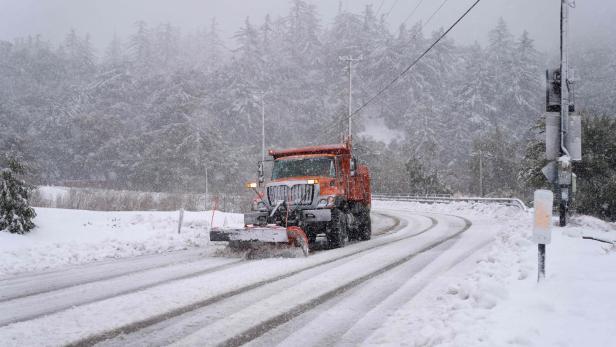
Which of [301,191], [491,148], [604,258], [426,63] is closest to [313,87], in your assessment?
[426,63]

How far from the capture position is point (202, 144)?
183 feet

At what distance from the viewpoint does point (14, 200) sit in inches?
470

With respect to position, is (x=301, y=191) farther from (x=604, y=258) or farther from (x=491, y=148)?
Answer: (x=491, y=148)

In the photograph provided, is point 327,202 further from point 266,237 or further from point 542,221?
point 542,221

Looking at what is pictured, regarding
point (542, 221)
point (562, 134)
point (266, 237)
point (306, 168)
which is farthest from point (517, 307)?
point (562, 134)

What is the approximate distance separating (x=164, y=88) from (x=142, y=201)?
44809mm

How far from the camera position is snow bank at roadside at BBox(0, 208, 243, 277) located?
9.87m

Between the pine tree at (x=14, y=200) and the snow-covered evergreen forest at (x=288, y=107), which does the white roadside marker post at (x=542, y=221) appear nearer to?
the pine tree at (x=14, y=200)

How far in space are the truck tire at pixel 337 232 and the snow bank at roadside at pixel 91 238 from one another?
3905 millimetres

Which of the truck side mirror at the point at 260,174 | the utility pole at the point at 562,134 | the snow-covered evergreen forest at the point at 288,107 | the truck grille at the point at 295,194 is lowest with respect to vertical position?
the truck grille at the point at 295,194

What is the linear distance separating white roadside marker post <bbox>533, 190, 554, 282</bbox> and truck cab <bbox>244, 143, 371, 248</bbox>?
5.81 meters

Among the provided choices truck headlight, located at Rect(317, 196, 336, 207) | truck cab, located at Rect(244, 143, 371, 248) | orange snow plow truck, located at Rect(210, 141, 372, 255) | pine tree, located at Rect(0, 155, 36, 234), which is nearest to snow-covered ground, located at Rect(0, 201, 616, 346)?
orange snow plow truck, located at Rect(210, 141, 372, 255)

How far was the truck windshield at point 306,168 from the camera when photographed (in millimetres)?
12422

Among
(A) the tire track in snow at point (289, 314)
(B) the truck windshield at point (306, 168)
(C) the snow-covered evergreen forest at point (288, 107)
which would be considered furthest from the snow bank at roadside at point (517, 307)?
(C) the snow-covered evergreen forest at point (288, 107)
